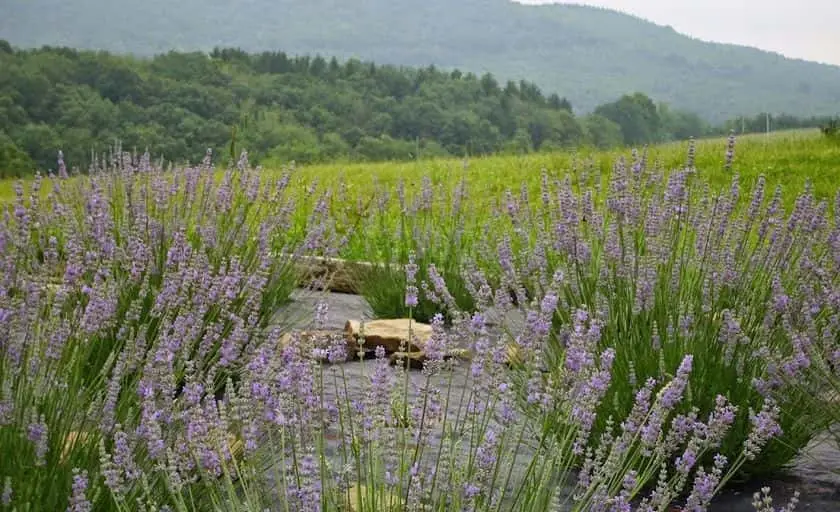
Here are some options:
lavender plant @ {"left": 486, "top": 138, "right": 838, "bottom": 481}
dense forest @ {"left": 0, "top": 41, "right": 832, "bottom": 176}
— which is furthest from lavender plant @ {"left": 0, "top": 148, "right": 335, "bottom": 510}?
dense forest @ {"left": 0, "top": 41, "right": 832, "bottom": 176}

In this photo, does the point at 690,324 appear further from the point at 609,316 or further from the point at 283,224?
the point at 283,224

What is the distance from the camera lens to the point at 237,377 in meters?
4.49

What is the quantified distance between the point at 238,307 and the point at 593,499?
9.35 feet

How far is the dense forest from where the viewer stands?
3972 centimetres

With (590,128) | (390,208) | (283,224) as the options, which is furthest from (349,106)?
(283,224)

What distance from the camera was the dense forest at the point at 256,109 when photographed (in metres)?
39.7

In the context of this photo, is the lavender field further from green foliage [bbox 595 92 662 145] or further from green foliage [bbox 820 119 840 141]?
green foliage [bbox 595 92 662 145]

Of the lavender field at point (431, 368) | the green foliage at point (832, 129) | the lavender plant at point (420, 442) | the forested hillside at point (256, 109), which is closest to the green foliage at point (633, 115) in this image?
the forested hillside at point (256, 109)

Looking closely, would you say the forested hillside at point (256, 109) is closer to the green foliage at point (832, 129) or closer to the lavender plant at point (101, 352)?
the green foliage at point (832, 129)

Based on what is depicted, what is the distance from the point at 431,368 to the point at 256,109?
53810 mm

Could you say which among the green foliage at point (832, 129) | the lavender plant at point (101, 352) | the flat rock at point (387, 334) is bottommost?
the flat rock at point (387, 334)

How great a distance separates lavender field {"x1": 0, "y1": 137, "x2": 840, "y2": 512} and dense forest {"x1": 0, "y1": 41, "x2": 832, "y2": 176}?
2642 cm

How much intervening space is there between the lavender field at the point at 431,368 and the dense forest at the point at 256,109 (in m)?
26.4

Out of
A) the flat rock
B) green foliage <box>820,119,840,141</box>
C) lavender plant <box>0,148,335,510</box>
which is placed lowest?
the flat rock
